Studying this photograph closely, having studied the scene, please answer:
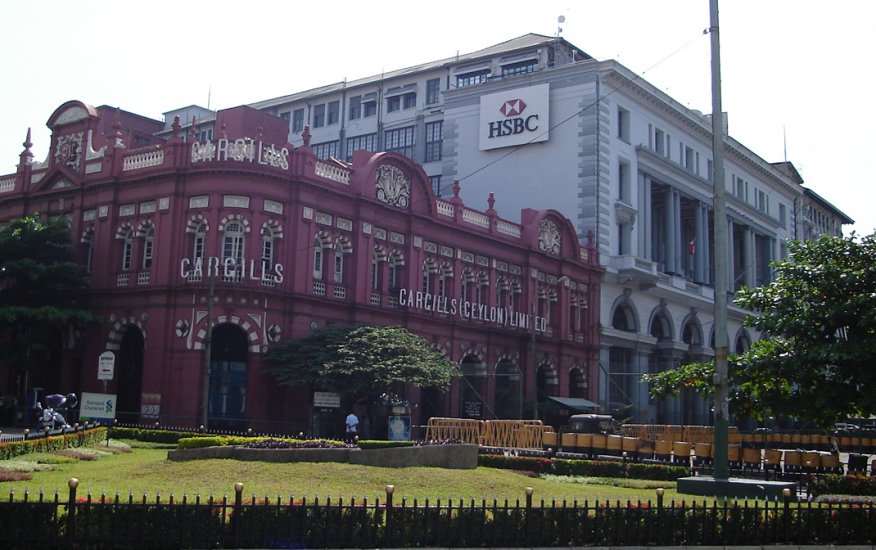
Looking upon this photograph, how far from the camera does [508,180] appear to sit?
65875 mm

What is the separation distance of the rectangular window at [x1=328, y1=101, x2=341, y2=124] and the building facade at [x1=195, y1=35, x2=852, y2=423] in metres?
0.11

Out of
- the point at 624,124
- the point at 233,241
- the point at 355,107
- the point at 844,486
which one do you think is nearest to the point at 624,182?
the point at 624,124

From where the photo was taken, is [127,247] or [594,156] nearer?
[127,247]

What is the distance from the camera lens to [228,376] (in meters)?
42.4

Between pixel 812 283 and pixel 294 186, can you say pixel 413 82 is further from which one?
pixel 812 283

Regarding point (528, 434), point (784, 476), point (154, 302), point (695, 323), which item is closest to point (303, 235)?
point (154, 302)

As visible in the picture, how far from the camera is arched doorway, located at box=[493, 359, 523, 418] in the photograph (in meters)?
55.7

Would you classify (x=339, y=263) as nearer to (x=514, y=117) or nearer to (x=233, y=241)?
(x=233, y=241)

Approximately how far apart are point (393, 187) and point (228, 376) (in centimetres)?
1279

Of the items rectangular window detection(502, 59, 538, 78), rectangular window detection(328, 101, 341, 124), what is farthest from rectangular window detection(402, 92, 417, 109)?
rectangular window detection(502, 59, 538, 78)

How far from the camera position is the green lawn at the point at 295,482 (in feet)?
61.8

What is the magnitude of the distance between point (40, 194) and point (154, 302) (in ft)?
35.7

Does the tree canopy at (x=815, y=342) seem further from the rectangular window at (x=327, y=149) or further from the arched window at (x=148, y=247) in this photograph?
the rectangular window at (x=327, y=149)

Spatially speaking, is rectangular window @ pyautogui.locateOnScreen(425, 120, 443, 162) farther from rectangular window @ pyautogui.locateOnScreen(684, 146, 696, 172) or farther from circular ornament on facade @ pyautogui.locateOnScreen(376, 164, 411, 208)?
circular ornament on facade @ pyautogui.locateOnScreen(376, 164, 411, 208)
